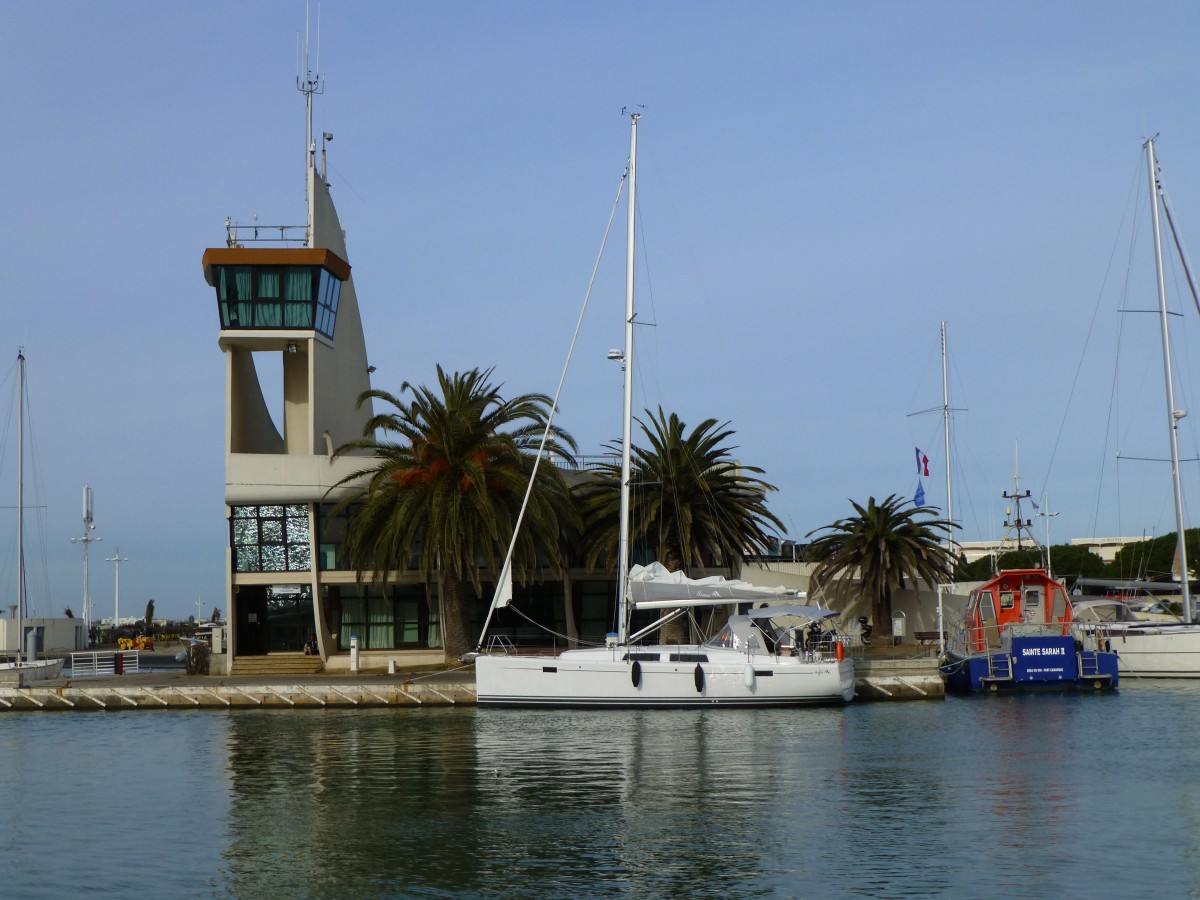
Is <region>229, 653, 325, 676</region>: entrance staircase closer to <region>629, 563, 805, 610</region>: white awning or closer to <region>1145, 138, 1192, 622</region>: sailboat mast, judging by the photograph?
<region>629, 563, 805, 610</region>: white awning

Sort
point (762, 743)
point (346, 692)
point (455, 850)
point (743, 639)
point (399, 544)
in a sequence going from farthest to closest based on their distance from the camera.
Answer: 1. point (399, 544)
2. point (346, 692)
3. point (743, 639)
4. point (762, 743)
5. point (455, 850)

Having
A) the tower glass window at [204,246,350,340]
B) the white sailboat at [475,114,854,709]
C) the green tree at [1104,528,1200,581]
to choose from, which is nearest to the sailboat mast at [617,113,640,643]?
the white sailboat at [475,114,854,709]

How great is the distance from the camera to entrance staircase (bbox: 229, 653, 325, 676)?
49250mm

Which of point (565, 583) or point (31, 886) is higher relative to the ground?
point (565, 583)

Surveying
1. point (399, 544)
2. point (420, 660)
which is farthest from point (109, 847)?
point (420, 660)

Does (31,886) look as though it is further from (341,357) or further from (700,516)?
(341,357)

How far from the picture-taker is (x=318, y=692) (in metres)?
41.1

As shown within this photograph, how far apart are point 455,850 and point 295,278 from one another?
35004 millimetres

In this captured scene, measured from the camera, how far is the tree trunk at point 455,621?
48.1 m

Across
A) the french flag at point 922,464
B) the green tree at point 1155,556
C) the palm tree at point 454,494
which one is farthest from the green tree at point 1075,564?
the palm tree at point 454,494

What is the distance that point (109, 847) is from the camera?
2073 cm

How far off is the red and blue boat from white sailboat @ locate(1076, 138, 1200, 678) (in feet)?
4.55

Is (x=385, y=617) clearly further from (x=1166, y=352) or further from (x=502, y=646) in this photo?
(x=1166, y=352)

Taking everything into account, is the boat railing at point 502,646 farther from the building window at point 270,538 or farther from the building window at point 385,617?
the building window at point 270,538
